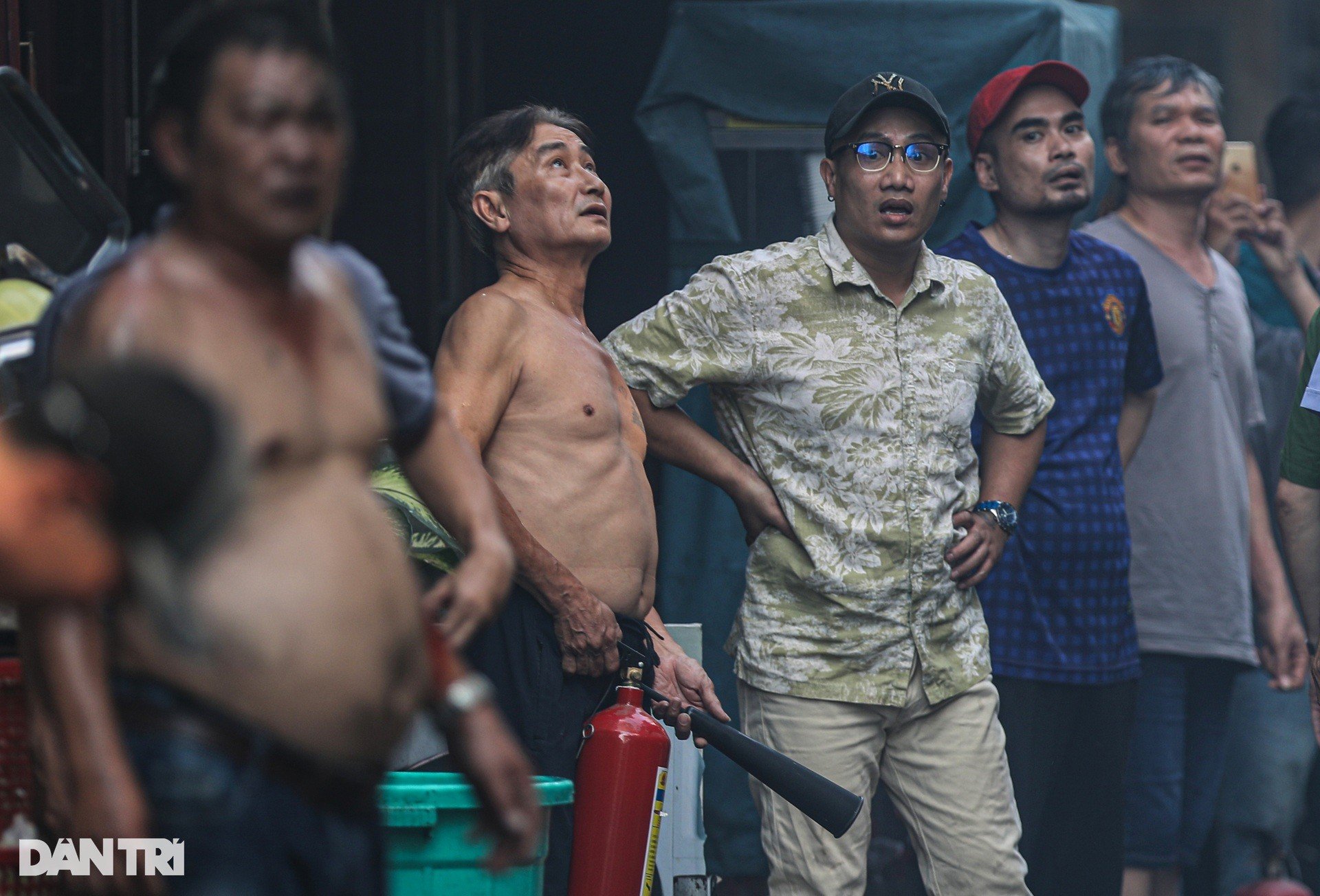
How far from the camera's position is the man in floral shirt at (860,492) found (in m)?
3.88

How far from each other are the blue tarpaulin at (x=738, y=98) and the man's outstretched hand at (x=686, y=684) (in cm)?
124

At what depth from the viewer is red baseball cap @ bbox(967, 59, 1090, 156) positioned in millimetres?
4750

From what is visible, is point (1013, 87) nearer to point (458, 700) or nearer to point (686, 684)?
point (686, 684)

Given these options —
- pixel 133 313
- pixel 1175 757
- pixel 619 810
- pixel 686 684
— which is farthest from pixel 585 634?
pixel 1175 757

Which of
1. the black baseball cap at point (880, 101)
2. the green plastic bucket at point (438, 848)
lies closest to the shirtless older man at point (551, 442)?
the green plastic bucket at point (438, 848)

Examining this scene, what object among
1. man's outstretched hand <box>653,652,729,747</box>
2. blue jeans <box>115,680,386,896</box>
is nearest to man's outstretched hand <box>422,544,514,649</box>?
blue jeans <box>115,680,386,896</box>

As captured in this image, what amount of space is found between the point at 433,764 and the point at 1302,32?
1190 cm

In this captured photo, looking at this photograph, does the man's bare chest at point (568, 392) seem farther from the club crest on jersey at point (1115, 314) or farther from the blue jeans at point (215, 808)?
the blue jeans at point (215, 808)

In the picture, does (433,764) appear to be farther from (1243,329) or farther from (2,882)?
(1243,329)

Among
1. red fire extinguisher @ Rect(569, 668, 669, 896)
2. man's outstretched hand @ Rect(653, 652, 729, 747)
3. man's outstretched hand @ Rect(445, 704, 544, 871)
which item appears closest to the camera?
man's outstretched hand @ Rect(445, 704, 544, 871)

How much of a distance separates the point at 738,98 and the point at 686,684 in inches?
88.0

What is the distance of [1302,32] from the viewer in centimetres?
1318

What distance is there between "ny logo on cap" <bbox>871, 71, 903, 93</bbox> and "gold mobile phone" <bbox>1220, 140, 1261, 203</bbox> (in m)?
2.17

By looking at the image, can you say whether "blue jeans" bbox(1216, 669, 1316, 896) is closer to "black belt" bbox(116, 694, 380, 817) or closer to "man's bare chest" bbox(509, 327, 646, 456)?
"man's bare chest" bbox(509, 327, 646, 456)
